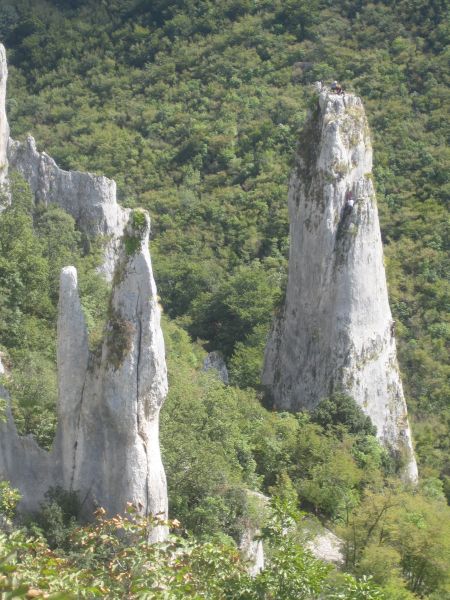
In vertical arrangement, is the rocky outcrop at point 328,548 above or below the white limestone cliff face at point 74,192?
below

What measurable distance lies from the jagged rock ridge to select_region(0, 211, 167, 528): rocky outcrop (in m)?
0.02

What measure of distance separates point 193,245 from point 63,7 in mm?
28071

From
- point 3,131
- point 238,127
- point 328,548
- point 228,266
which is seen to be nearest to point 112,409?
point 328,548

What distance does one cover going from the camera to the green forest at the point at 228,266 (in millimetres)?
12242

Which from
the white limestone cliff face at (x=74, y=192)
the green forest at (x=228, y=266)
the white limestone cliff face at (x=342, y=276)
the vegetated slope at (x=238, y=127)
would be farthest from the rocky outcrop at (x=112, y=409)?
the vegetated slope at (x=238, y=127)

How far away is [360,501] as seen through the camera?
20.8m

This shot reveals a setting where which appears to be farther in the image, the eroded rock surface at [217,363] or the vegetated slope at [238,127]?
the vegetated slope at [238,127]

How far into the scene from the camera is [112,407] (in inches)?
561

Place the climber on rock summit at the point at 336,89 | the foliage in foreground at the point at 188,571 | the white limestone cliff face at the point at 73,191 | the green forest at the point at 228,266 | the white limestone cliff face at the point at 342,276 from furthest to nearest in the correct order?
the white limestone cliff face at the point at 73,191, the climber on rock summit at the point at 336,89, the white limestone cliff face at the point at 342,276, the green forest at the point at 228,266, the foliage in foreground at the point at 188,571

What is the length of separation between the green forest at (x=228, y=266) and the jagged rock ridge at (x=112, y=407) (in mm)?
643

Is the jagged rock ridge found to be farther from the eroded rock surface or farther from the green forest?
the eroded rock surface

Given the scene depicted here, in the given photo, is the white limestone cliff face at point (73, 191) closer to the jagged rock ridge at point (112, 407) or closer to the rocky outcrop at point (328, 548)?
the rocky outcrop at point (328, 548)

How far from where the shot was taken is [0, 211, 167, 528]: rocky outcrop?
14.1 m

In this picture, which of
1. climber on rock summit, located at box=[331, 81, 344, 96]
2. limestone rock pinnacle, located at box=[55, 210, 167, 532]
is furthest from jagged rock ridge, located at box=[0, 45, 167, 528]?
climber on rock summit, located at box=[331, 81, 344, 96]
